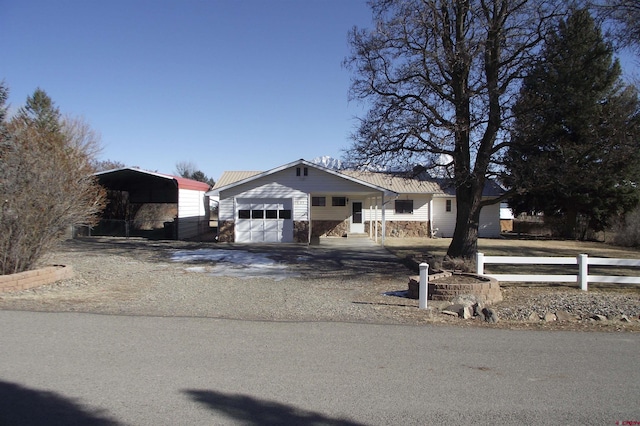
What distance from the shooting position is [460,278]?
11.7 metres

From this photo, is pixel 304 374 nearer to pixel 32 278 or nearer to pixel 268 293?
pixel 268 293

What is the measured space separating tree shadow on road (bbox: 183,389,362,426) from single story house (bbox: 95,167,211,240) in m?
24.2

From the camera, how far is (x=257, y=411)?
4254mm

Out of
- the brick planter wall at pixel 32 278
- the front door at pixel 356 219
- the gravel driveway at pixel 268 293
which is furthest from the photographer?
the front door at pixel 356 219

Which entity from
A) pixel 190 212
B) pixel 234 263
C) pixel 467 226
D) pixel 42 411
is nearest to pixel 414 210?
pixel 190 212

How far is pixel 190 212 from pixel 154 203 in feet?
14.0

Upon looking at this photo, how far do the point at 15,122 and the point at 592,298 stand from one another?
15850mm

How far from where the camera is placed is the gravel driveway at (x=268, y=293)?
8695 mm

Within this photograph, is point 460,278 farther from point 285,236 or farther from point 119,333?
→ point 285,236

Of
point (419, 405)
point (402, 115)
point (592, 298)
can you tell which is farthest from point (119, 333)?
point (402, 115)

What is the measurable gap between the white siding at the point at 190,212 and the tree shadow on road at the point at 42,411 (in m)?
24.5

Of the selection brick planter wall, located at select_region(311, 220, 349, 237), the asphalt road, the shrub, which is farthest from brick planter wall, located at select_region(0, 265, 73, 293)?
the shrub

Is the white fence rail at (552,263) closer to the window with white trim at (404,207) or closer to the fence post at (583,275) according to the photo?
the fence post at (583,275)

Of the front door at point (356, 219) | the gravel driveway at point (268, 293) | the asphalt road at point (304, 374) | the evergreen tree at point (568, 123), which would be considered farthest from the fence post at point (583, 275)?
the front door at point (356, 219)
